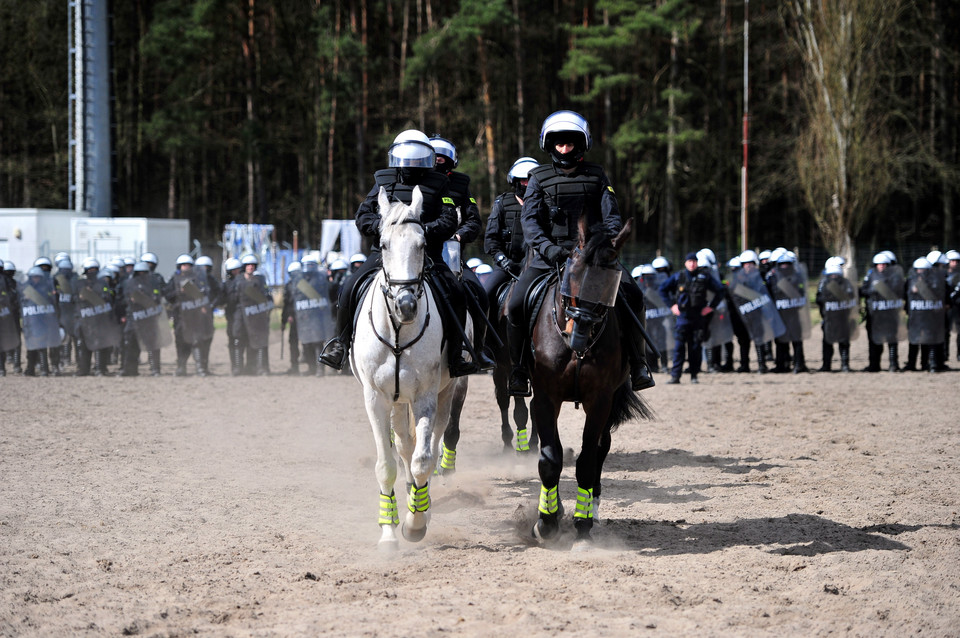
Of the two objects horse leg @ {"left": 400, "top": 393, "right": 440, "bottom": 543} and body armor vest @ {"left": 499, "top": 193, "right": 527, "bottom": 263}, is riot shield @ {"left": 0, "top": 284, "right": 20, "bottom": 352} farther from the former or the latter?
horse leg @ {"left": 400, "top": 393, "right": 440, "bottom": 543}

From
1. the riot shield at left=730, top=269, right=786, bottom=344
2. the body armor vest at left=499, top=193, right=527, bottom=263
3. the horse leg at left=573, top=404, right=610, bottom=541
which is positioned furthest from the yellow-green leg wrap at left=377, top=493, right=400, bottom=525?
the riot shield at left=730, top=269, right=786, bottom=344

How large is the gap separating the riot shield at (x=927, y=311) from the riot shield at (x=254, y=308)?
12057 mm

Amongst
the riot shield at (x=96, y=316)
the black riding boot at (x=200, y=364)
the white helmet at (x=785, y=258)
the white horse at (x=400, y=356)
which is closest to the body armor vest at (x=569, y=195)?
the white horse at (x=400, y=356)

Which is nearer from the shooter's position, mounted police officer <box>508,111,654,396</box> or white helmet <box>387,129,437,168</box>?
mounted police officer <box>508,111,654,396</box>

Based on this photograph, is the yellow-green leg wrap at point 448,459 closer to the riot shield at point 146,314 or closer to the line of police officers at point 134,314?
the line of police officers at point 134,314

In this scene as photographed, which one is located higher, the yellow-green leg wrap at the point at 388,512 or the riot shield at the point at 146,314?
the riot shield at the point at 146,314

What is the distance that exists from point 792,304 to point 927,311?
2398 millimetres

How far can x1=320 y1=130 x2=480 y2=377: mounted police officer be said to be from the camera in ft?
24.2

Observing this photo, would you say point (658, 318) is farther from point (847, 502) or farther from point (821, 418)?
point (847, 502)

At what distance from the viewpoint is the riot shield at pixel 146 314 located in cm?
1877

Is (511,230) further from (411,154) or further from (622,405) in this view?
(622,405)

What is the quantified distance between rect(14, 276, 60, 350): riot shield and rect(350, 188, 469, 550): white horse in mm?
A: 13610

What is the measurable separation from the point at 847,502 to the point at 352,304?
443 centimetres

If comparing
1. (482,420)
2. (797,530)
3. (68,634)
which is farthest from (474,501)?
(482,420)
